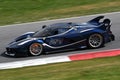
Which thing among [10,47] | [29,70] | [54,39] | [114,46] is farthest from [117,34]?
[29,70]

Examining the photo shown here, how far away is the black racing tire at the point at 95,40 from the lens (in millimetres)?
14539

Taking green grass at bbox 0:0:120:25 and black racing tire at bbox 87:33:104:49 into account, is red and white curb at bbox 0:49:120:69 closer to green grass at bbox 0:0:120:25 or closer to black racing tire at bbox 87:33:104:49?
black racing tire at bbox 87:33:104:49

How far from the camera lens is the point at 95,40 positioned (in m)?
14.6

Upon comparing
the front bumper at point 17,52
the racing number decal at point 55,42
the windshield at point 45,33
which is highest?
the windshield at point 45,33

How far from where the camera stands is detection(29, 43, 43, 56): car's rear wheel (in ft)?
46.8

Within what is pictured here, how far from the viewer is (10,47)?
1449 centimetres

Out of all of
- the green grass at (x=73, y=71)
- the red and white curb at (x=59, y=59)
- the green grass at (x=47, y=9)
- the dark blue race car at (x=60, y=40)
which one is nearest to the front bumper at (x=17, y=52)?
the dark blue race car at (x=60, y=40)

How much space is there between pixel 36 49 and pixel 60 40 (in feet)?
3.14

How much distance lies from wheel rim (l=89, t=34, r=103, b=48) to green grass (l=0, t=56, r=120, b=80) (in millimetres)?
2156

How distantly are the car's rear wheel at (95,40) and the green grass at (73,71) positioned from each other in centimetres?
215

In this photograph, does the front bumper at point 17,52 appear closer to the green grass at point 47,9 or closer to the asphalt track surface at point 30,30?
the asphalt track surface at point 30,30

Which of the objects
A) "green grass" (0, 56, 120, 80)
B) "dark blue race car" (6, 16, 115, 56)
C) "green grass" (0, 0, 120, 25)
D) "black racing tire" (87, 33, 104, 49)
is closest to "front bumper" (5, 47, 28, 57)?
"dark blue race car" (6, 16, 115, 56)

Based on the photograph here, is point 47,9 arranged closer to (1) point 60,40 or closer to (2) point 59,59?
(1) point 60,40

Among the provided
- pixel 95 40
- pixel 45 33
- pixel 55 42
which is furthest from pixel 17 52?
pixel 95 40
